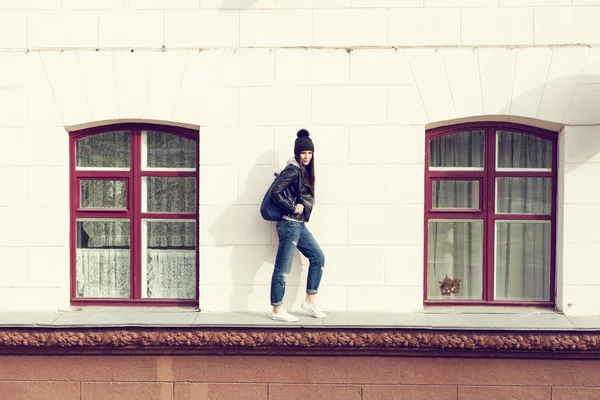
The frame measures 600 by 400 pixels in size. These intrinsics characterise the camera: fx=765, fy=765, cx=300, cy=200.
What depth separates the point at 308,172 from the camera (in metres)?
6.93

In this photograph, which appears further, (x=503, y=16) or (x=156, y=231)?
(x=156, y=231)

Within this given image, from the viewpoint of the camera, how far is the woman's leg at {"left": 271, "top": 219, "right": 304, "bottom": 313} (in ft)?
22.6

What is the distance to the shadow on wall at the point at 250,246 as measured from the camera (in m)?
7.18

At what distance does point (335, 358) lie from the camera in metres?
6.89

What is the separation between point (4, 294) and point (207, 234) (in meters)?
2.02

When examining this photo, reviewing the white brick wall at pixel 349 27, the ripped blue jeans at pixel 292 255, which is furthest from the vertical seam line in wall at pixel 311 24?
the ripped blue jeans at pixel 292 255

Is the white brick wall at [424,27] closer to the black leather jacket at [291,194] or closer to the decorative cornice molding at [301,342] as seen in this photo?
the black leather jacket at [291,194]

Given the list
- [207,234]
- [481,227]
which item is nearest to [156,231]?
[207,234]

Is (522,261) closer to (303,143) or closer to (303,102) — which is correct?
(303,143)

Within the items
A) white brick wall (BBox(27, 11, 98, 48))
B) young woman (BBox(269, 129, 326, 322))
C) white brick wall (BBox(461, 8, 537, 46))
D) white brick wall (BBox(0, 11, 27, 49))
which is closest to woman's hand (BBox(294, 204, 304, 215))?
young woman (BBox(269, 129, 326, 322))

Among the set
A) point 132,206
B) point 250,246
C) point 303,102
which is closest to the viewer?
point 303,102

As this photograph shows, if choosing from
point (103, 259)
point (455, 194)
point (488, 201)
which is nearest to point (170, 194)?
point (103, 259)

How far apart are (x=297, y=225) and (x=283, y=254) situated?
0.29m

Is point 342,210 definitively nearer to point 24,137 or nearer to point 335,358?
point 335,358
